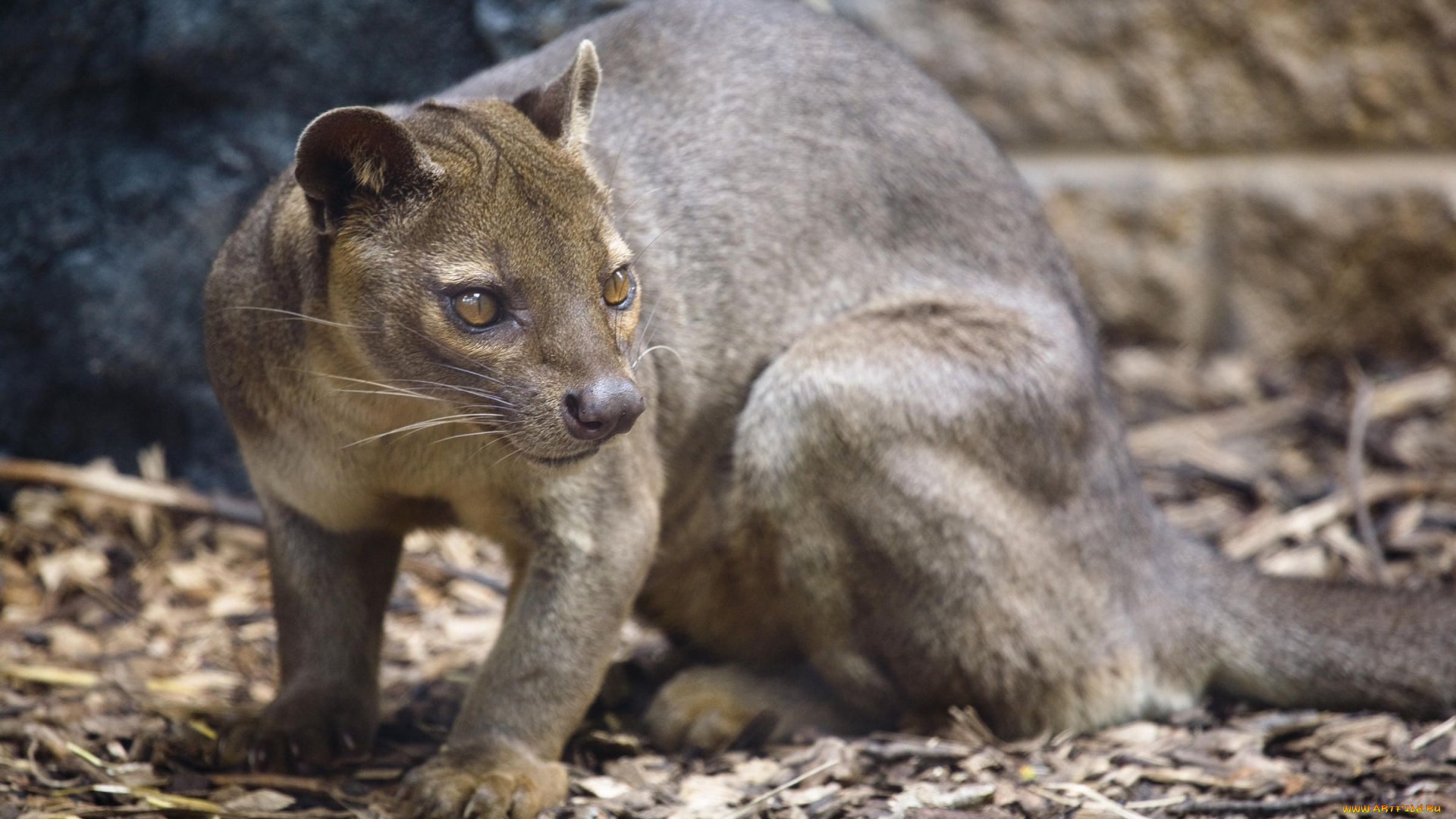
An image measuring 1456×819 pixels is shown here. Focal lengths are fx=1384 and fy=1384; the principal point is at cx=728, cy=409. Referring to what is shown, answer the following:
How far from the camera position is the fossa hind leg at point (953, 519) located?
430 cm

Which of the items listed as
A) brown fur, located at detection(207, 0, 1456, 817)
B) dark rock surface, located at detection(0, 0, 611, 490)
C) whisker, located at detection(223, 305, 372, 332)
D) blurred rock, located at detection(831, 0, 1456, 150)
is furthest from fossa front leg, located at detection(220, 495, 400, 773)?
blurred rock, located at detection(831, 0, 1456, 150)

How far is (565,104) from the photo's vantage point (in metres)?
3.79

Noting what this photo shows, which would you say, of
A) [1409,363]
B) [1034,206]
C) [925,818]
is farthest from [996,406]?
[1409,363]

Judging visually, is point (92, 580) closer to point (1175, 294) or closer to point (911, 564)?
point (911, 564)

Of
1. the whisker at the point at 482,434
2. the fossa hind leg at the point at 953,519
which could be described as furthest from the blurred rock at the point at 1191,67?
the whisker at the point at 482,434

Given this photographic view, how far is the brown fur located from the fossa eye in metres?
0.03

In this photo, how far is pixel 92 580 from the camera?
17.4ft

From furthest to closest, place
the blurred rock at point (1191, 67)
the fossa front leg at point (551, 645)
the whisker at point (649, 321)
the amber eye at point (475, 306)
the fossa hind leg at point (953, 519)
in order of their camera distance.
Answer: the blurred rock at point (1191, 67), the fossa hind leg at point (953, 519), the whisker at point (649, 321), the fossa front leg at point (551, 645), the amber eye at point (475, 306)

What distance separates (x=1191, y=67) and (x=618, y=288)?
4.69 m

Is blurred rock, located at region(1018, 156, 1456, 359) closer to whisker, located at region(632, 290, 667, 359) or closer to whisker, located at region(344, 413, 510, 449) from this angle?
whisker, located at region(632, 290, 667, 359)

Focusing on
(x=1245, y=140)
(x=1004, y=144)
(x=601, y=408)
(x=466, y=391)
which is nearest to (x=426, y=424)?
(x=466, y=391)

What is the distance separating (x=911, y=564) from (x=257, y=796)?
2.04 metres

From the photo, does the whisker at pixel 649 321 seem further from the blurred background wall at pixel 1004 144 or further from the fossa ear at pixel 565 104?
the blurred background wall at pixel 1004 144

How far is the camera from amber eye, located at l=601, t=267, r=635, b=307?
3.62 meters
